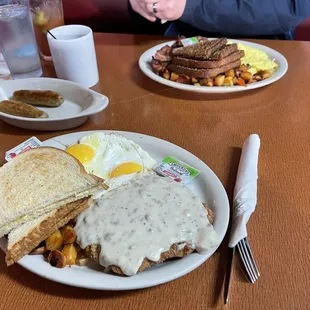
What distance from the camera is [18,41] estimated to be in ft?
5.19

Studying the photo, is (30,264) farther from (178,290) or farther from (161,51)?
(161,51)

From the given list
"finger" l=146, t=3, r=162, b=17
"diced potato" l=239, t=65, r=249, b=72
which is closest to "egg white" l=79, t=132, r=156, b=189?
"diced potato" l=239, t=65, r=249, b=72

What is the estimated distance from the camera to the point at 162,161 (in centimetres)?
111

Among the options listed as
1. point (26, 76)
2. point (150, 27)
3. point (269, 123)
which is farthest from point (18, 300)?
point (150, 27)

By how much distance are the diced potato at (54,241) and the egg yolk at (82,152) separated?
273mm

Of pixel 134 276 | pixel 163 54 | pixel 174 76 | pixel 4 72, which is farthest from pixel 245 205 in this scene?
pixel 4 72

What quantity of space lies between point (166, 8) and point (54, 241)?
1215 mm

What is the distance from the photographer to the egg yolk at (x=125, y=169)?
3.43 ft

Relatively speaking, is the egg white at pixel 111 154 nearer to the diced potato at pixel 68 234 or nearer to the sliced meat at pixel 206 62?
the diced potato at pixel 68 234

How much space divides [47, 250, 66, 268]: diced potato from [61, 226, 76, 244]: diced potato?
40 millimetres

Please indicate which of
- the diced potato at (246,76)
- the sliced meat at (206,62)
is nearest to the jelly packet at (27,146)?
the sliced meat at (206,62)

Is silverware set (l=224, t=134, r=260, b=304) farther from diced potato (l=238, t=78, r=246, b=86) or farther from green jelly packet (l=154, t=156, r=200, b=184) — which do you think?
diced potato (l=238, t=78, r=246, b=86)

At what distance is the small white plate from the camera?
126 cm

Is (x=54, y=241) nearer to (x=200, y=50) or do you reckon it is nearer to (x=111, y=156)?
(x=111, y=156)
